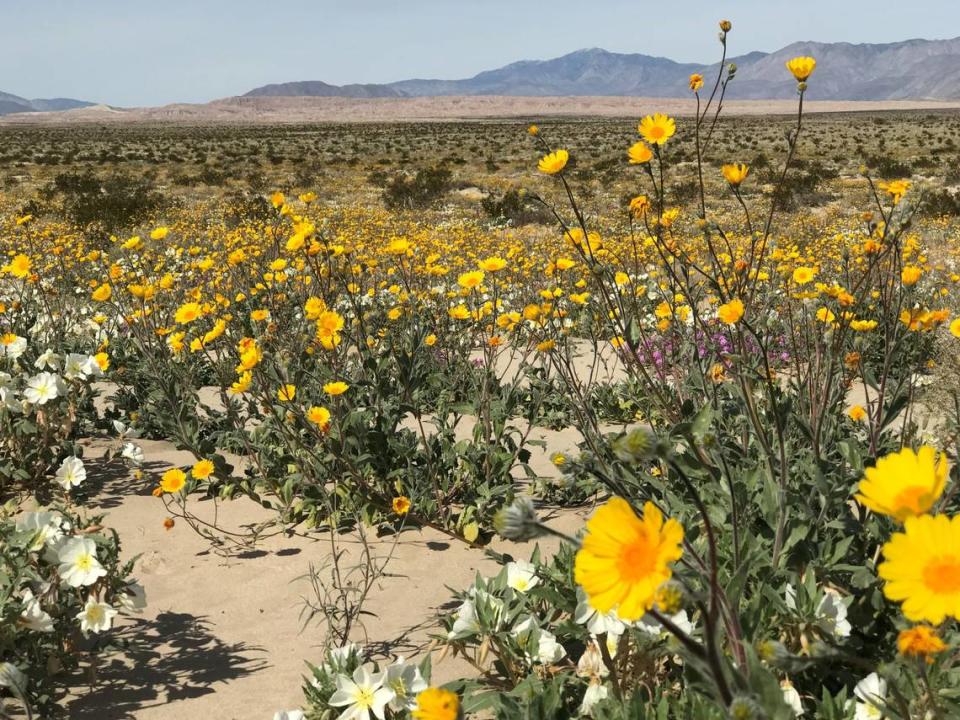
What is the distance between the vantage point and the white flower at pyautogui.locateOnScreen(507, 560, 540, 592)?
237 centimetres

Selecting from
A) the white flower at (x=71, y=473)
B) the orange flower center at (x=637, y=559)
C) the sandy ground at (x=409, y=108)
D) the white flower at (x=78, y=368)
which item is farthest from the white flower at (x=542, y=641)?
the sandy ground at (x=409, y=108)

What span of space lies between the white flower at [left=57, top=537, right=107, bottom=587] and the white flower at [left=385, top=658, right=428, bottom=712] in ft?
3.13

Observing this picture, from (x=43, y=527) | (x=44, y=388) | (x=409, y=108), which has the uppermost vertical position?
(x=409, y=108)

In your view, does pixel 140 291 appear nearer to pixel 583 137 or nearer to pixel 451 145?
pixel 451 145

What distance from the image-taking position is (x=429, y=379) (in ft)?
14.9

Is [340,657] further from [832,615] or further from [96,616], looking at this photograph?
[832,615]

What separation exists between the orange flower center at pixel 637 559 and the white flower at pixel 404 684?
1.08 metres

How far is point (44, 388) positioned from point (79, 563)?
1.57 meters

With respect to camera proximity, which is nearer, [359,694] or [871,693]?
[871,693]

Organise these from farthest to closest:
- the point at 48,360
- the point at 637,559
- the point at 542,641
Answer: the point at 48,360 → the point at 542,641 → the point at 637,559

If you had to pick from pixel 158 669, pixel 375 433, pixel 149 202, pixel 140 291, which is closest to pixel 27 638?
pixel 158 669

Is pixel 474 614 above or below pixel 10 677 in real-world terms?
below

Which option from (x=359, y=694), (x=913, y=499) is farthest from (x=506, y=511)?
(x=359, y=694)

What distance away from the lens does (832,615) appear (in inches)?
78.3
